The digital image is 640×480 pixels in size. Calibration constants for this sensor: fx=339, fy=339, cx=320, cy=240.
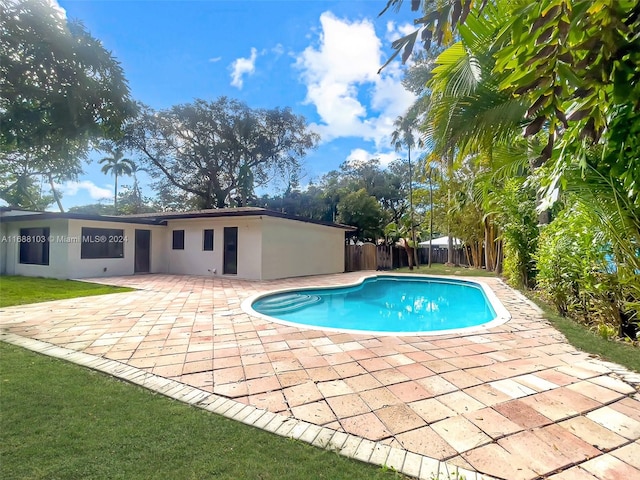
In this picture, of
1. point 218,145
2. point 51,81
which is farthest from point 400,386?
point 218,145

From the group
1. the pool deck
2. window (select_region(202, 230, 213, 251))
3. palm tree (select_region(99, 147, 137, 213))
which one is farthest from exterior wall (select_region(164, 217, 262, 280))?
palm tree (select_region(99, 147, 137, 213))

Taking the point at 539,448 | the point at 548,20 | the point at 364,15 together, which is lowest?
the point at 539,448

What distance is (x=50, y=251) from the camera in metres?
14.5

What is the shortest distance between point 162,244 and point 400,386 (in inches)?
649

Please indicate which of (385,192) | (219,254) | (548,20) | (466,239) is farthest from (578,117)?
(385,192)

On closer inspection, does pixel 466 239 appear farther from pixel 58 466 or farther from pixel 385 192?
pixel 58 466

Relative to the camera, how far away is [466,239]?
22750 mm

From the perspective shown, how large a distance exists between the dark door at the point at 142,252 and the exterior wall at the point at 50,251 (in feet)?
9.48

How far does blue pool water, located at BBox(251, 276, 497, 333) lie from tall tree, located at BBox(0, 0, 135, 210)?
16.6 feet

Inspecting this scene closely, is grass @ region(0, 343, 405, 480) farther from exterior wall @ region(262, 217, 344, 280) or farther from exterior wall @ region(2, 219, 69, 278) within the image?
exterior wall @ region(2, 219, 69, 278)

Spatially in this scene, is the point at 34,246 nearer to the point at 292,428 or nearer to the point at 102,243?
the point at 102,243

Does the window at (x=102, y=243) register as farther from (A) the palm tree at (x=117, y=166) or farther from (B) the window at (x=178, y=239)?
(A) the palm tree at (x=117, y=166)

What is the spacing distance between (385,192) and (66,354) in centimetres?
3104

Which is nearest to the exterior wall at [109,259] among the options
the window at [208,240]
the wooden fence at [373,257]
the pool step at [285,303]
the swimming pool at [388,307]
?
the window at [208,240]
